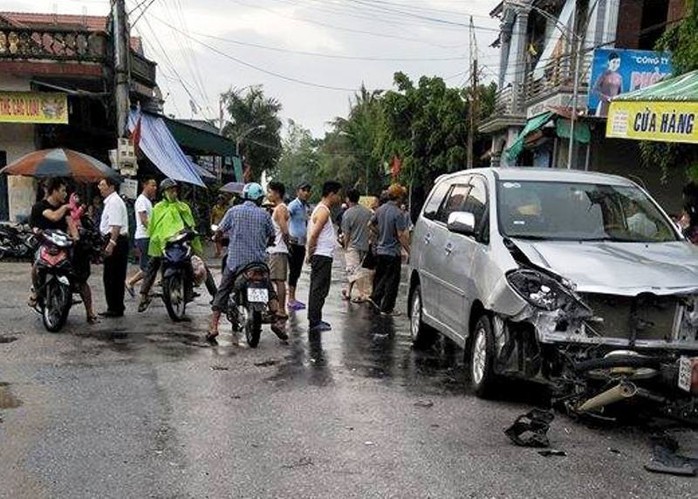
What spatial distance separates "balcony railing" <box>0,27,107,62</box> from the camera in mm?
16844

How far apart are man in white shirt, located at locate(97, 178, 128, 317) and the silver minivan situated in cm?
435

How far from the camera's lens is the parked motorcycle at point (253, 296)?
25.8 feet

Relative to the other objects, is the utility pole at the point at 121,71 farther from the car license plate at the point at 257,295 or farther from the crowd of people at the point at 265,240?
the car license plate at the point at 257,295

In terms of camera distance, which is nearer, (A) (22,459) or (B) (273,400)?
(A) (22,459)

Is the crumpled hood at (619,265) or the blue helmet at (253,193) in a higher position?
the blue helmet at (253,193)

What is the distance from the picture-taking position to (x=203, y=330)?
355 inches

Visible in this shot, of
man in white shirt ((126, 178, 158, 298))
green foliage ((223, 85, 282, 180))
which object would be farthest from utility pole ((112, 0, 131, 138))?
green foliage ((223, 85, 282, 180))

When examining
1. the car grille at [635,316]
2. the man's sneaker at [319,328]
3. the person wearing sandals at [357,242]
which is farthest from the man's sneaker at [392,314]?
the car grille at [635,316]

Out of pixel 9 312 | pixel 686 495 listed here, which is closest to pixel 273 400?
pixel 686 495

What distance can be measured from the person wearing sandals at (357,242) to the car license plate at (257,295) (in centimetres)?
409

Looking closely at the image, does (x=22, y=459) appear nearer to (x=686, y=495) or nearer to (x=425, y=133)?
(x=686, y=495)

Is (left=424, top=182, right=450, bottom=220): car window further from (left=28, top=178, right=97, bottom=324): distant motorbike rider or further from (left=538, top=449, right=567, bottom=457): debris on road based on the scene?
(left=28, top=178, right=97, bottom=324): distant motorbike rider

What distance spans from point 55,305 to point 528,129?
15.5m

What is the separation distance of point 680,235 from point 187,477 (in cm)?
472
